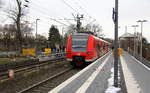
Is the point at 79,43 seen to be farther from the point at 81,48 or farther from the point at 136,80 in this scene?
the point at 136,80

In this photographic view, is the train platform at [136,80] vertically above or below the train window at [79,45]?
below

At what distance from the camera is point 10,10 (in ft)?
104

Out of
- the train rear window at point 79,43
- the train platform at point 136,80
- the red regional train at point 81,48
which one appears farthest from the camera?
the train rear window at point 79,43

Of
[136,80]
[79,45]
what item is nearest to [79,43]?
[79,45]

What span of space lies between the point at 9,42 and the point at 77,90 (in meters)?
49.2

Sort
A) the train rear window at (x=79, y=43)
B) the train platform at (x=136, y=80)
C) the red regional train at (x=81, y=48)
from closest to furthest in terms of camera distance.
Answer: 1. the train platform at (x=136, y=80)
2. the red regional train at (x=81, y=48)
3. the train rear window at (x=79, y=43)

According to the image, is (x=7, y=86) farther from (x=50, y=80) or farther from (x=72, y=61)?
(x=72, y=61)

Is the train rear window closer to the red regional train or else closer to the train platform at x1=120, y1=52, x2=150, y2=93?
the red regional train

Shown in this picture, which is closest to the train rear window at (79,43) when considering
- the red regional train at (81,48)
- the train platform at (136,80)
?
the red regional train at (81,48)

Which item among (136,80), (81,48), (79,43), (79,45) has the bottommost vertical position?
(136,80)

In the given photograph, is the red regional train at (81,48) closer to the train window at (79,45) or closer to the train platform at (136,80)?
the train window at (79,45)

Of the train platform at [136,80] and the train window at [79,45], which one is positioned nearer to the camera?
the train platform at [136,80]

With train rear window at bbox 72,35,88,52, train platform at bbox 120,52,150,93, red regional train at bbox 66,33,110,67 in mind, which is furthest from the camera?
train rear window at bbox 72,35,88,52

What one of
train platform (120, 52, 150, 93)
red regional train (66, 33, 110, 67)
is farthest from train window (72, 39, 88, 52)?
train platform (120, 52, 150, 93)
